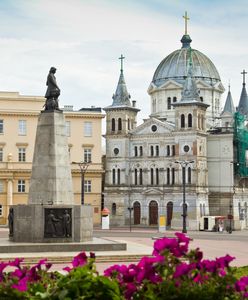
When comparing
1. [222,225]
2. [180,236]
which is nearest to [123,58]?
[222,225]

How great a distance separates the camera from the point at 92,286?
8281mm

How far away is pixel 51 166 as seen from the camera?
32156 millimetres

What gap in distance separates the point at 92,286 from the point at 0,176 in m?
70.9

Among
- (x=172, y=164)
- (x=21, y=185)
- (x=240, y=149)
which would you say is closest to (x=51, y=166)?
(x=21, y=185)

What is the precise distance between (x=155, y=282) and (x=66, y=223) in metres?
23.3

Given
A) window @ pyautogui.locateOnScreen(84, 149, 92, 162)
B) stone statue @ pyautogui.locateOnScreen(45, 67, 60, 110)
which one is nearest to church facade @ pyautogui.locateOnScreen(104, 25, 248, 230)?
window @ pyautogui.locateOnScreen(84, 149, 92, 162)

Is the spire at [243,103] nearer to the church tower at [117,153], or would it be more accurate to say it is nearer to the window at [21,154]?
the church tower at [117,153]

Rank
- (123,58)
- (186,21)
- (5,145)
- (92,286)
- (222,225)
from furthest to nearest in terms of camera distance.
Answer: (186,21), (123,58), (5,145), (222,225), (92,286)

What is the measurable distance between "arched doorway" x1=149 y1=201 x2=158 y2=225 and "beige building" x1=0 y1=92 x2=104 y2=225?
7.69 m

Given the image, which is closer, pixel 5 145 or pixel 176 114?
pixel 5 145

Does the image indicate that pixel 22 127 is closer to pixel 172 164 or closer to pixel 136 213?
pixel 136 213

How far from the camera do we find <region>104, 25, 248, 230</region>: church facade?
8188cm

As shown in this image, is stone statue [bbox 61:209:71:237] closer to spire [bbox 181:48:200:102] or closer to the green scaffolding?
spire [bbox 181:48:200:102]

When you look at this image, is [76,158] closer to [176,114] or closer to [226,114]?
[176,114]
